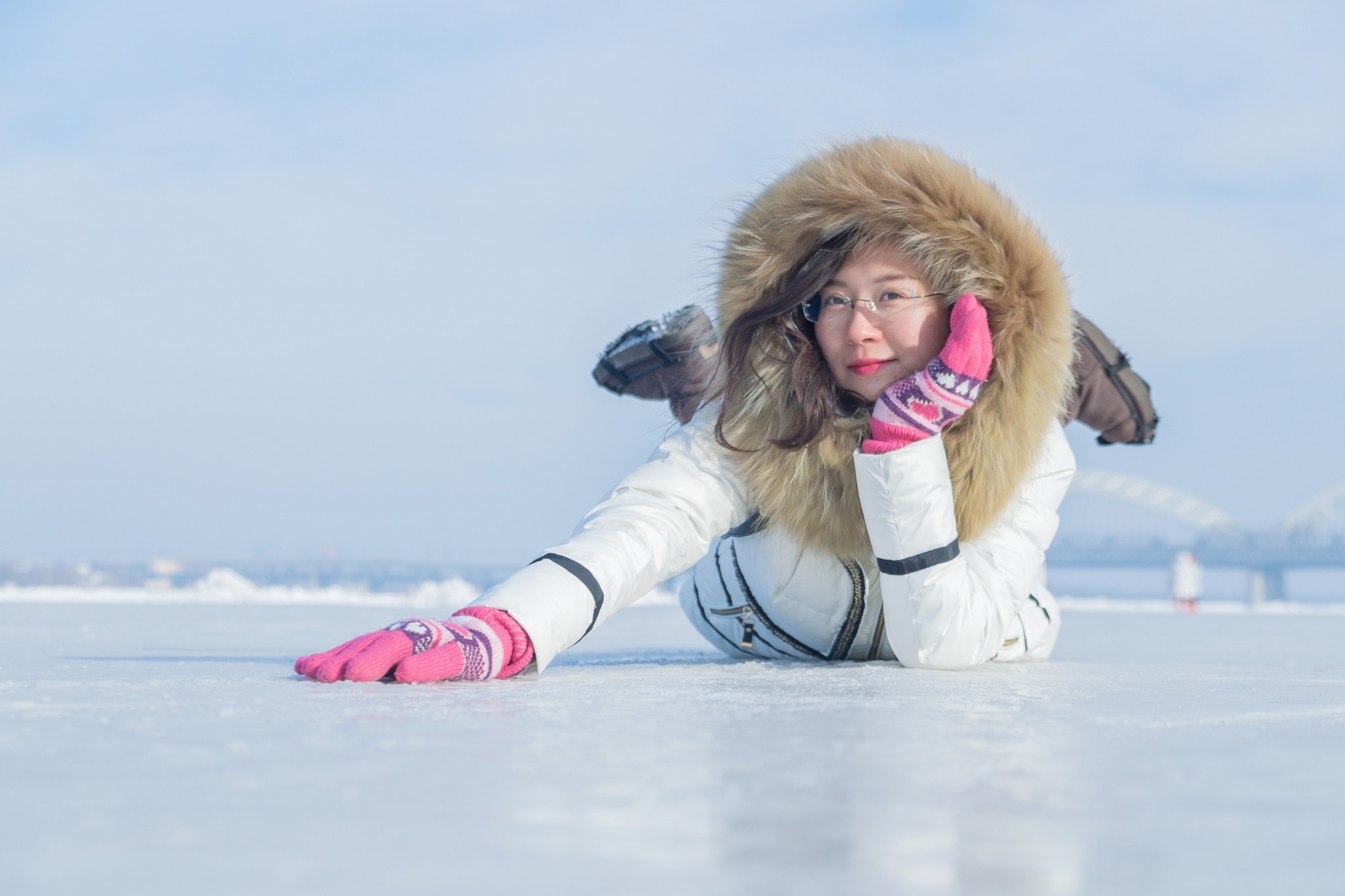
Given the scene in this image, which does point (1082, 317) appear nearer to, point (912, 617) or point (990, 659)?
point (990, 659)

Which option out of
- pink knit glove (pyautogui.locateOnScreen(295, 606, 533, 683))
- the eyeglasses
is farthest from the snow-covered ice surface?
the eyeglasses

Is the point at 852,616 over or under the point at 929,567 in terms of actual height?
under

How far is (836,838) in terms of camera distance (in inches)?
28.3

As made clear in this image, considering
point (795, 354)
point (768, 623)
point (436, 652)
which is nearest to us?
point (436, 652)

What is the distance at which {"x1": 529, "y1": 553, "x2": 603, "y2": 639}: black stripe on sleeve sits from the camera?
1931 millimetres

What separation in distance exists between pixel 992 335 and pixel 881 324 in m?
0.22

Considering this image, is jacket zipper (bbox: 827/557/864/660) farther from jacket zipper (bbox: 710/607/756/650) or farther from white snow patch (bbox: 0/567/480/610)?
white snow patch (bbox: 0/567/480/610)

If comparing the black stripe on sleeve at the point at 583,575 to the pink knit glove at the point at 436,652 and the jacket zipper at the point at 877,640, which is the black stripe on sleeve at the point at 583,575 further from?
the jacket zipper at the point at 877,640

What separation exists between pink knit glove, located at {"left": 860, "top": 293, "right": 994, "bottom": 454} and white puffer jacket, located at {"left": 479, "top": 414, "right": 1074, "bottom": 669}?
5 cm

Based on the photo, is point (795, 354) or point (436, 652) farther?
point (795, 354)

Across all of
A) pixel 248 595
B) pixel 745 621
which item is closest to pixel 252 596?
pixel 248 595

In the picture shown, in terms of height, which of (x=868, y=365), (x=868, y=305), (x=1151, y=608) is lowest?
(x=1151, y=608)

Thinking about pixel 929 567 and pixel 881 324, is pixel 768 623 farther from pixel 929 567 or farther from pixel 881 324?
pixel 881 324

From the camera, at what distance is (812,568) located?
2.29 m
